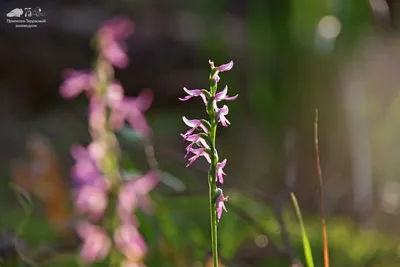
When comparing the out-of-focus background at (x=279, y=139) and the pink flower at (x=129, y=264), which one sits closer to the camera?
the pink flower at (x=129, y=264)

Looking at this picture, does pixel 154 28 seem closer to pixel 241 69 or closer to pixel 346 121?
pixel 241 69

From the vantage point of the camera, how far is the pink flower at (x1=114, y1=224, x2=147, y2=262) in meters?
0.52

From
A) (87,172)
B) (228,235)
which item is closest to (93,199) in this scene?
(87,172)

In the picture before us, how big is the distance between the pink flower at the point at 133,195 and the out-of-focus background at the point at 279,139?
2cm

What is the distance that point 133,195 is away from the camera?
0.56 metres

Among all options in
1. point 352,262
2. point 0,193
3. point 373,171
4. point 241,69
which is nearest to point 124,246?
point 352,262

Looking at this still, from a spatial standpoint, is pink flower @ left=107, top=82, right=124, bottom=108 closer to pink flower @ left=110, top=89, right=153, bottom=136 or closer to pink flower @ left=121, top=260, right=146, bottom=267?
pink flower @ left=110, top=89, right=153, bottom=136

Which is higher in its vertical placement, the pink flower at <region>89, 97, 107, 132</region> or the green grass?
the pink flower at <region>89, 97, 107, 132</region>

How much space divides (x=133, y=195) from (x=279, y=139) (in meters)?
0.50

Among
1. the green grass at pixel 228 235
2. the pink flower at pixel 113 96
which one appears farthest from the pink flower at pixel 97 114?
the green grass at pixel 228 235

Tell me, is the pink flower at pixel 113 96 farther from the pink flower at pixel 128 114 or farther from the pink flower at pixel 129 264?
the pink flower at pixel 129 264

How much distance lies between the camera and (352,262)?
79 centimetres

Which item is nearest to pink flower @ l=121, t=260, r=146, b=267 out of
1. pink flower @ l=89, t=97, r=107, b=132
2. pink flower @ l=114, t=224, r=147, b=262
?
pink flower @ l=114, t=224, r=147, b=262

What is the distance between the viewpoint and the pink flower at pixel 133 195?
1.74 ft
